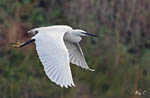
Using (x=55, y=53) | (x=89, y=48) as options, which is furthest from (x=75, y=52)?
(x=89, y=48)

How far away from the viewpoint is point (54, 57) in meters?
5.84

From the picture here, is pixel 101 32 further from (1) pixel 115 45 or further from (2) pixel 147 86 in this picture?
(2) pixel 147 86

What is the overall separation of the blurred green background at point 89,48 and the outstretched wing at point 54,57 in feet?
7.80

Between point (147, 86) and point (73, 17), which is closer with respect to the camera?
point (147, 86)

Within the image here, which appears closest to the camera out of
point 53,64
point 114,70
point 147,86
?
point 53,64

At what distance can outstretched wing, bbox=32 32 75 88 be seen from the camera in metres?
5.67

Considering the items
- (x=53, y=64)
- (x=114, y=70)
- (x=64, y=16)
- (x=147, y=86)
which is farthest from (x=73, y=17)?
(x=53, y=64)

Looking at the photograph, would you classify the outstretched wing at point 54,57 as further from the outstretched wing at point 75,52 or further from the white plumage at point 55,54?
the outstretched wing at point 75,52

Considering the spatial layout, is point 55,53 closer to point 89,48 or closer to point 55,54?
point 55,54

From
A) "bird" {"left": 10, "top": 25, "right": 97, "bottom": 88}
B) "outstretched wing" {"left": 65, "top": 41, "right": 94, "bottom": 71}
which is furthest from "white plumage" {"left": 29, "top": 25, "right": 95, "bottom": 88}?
"outstretched wing" {"left": 65, "top": 41, "right": 94, "bottom": 71}

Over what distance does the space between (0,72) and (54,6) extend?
153 centimetres

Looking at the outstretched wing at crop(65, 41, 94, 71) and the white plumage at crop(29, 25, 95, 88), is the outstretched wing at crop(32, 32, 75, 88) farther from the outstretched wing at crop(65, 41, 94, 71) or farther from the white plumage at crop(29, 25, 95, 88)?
the outstretched wing at crop(65, 41, 94, 71)

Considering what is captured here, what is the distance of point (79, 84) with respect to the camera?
8.62m

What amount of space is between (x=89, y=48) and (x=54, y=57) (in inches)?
136
